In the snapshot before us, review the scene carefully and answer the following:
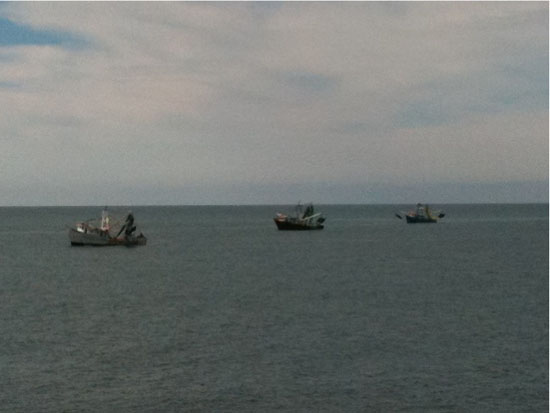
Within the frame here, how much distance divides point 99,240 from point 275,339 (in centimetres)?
9707

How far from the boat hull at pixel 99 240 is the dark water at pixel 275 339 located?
3721cm

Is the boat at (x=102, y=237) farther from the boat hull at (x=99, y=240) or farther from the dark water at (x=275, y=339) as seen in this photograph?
the dark water at (x=275, y=339)

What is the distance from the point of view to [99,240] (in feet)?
467

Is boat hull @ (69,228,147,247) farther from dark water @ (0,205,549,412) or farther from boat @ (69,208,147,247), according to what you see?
dark water @ (0,205,549,412)

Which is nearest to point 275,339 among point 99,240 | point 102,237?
point 102,237

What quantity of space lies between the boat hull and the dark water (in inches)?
1465

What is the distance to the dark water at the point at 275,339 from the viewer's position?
3784 centimetres

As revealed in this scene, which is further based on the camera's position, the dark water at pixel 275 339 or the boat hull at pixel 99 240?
the boat hull at pixel 99 240

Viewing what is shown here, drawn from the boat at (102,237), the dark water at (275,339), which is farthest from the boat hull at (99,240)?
the dark water at (275,339)

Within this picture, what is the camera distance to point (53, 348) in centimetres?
4791

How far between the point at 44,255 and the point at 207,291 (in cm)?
6131

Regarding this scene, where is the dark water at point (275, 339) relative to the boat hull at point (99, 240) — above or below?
below

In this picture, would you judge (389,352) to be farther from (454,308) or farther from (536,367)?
(454,308)

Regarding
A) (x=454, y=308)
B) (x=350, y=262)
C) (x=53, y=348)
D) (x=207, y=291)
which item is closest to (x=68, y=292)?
(x=207, y=291)
